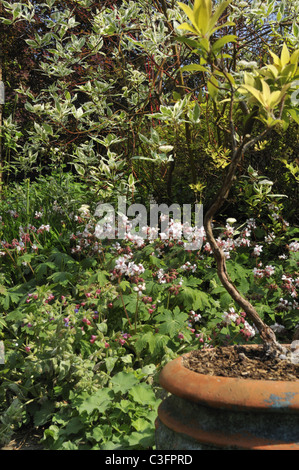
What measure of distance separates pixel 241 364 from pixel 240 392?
304 millimetres

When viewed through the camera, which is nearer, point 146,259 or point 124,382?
point 124,382

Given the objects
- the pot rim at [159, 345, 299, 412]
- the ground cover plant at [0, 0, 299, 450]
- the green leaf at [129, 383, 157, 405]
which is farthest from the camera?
the green leaf at [129, 383, 157, 405]

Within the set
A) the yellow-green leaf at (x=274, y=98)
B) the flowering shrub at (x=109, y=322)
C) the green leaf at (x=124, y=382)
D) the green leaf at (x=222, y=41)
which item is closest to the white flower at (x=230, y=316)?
the flowering shrub at (x=109, y=322)

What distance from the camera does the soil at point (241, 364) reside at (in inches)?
65.1

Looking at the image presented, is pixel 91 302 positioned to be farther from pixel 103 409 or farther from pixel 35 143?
pixel 35 143

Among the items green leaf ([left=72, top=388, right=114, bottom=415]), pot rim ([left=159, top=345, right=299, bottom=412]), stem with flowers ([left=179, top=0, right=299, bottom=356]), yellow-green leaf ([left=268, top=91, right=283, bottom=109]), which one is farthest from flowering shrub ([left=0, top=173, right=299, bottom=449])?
yellow-green leaf ([left=268, top=91, right=283, bottom=109])

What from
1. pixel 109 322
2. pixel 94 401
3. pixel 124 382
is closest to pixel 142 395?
pixel 124 382

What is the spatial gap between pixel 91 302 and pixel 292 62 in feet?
6.36

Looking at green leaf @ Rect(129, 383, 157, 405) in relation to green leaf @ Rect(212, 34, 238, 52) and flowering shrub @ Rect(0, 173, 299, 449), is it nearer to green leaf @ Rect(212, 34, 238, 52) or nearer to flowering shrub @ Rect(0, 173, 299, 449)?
flowering shrub @ Rect(0, 173, 299, 449)

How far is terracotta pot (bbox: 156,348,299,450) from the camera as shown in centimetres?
144

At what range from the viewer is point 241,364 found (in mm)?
1769

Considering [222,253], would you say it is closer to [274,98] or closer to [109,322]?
[274,98]

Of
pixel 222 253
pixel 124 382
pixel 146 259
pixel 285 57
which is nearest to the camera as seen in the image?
pixel 285 57

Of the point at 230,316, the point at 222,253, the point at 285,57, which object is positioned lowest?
the point at 230,316
